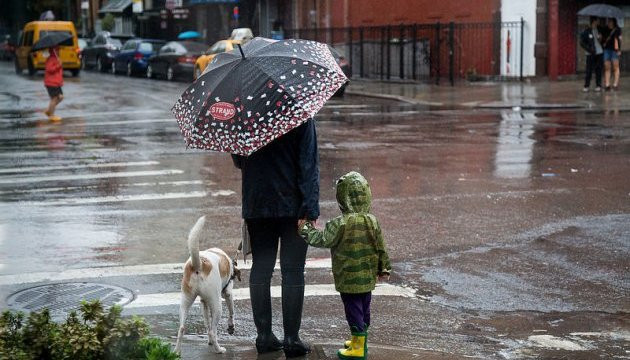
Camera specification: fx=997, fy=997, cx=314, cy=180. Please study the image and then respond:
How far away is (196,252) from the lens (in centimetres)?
577

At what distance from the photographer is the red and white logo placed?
229 inches

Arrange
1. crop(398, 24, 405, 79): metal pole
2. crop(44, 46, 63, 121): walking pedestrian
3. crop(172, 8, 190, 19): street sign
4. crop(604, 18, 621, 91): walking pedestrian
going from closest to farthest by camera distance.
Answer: crop(44, 46, 63, 121): walking pedestrian → crop(604, 18, 621, 91): walking pedestrian → crop(398, 24, 405, 79): metal pole → crop(172, 8, 190, 19): street sign

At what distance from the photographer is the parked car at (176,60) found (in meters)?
37.7

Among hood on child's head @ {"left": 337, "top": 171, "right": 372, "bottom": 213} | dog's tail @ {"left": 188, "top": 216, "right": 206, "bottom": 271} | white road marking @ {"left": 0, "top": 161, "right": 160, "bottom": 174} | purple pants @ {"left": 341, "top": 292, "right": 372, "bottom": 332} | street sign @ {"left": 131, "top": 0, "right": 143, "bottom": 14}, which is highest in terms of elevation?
street sign @ {"left": 131, "top": 0, "right": 143, "bottom": 14}

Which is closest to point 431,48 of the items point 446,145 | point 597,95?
point 597,95

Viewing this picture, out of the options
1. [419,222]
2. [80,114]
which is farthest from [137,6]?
[419,222]

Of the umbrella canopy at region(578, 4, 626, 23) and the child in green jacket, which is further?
the umbrella canopy at region(578, 4, 626, 23)

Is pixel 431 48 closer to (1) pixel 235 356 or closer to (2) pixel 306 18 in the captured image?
(2) pixel 306 18

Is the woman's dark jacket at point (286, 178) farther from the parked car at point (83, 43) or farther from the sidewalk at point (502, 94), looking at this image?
the parked car at point (83, 43)

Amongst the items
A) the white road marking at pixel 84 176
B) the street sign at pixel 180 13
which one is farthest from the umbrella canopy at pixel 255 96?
the street sign at pixel 180 13

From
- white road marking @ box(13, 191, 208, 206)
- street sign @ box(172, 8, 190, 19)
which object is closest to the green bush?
white road marking @ box(13, 191, 208, 206)

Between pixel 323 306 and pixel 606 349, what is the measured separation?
2089 mm

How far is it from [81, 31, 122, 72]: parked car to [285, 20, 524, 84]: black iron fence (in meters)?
14.0

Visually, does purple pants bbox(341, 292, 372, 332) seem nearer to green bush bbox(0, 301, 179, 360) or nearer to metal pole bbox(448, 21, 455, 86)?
green bush bbox(0, 301, 179, 360)
